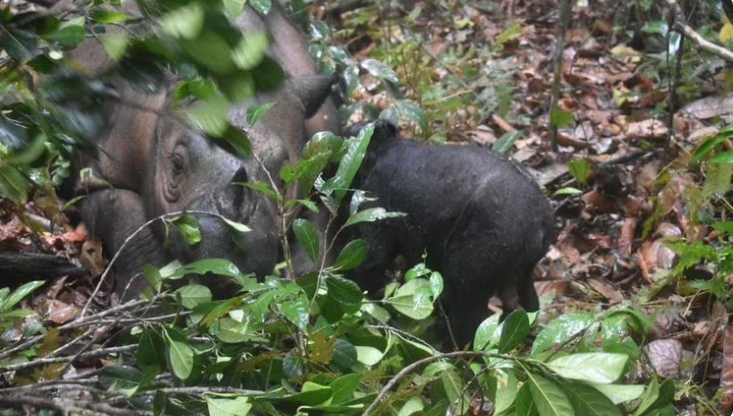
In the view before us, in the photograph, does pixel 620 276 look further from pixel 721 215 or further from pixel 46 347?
pixel 46 347

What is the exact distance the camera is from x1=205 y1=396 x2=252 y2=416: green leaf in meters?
2.15

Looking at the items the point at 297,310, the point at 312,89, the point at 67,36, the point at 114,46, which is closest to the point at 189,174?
the point at 312,89

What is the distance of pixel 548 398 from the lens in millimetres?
2008

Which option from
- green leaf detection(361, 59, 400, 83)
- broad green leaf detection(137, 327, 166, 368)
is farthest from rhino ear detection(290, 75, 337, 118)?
broad green leaf detection(137, 327, 166, 368)

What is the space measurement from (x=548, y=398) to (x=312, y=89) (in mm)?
2964

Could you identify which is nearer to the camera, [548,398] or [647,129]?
[548,398]

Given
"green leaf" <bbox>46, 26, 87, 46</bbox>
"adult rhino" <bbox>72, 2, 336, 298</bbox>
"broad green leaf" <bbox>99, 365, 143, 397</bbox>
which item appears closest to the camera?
"green leaf" <bbox>46, 26, 87, 46</bbox>

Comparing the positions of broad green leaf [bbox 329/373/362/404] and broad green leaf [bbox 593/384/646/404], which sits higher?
broad green leaf [bbox 329/373/362/404]

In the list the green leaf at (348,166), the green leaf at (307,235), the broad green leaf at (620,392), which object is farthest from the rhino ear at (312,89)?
the broad green leaf at (620,392)

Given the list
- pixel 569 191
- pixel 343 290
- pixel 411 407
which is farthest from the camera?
pixel 569 191

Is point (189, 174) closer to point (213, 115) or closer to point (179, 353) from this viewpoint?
point (179, 353)

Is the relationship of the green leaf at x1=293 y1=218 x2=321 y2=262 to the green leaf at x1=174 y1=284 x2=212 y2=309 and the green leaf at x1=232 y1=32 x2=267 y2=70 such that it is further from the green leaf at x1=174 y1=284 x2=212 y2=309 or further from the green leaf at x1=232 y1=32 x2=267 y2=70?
the green leaf at x1=232 y1=32 x2=267 y2=70

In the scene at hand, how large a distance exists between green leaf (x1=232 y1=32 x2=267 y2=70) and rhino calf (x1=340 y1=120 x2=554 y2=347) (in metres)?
2.58

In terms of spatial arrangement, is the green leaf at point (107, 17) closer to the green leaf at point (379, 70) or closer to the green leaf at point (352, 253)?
the green leaf at point (352, 253)
